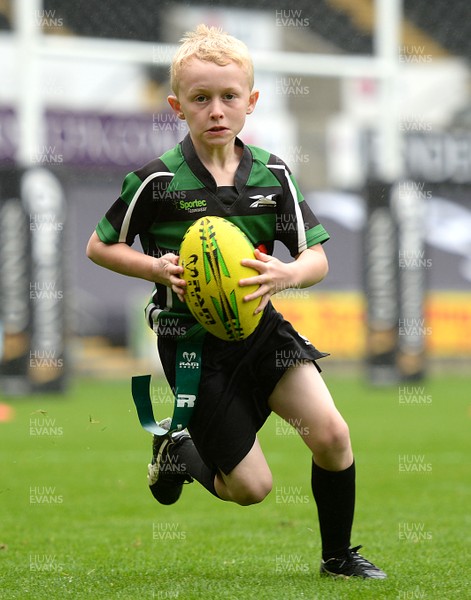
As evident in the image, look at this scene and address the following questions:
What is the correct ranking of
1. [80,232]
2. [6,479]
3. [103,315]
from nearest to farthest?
[6,479] → [103,315] → [80,232]

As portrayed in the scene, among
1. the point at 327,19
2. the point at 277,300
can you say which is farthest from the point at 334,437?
the point at 327,19

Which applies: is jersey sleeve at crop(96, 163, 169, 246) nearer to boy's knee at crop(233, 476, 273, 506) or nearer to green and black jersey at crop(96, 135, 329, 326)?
green and black jersey at crop(96, 135, 329, 326)

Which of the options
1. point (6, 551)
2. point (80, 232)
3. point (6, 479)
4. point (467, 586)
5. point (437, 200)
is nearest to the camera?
point (467, 586)

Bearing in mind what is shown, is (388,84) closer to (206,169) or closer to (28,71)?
(28,71)

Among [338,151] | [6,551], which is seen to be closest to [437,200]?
[338,151]

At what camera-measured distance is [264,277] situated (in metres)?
3.55

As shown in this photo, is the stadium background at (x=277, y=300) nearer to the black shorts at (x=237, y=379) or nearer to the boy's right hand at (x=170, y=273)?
the black shorts at (x=237, y=379)

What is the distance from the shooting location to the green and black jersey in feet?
12.3

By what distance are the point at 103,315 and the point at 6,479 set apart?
1215cm

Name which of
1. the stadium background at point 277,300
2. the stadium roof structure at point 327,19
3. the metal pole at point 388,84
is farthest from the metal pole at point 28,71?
the metal pole at point 388,84

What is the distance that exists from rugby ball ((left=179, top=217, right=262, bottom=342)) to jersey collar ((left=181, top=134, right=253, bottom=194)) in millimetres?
205

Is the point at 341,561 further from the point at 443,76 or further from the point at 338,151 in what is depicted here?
the point at 443,76

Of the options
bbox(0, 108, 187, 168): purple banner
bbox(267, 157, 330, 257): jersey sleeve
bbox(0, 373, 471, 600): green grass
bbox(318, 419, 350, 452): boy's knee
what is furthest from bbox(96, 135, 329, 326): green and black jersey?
bbox(0, 108, 187, 168): purple banner

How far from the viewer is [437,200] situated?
2234 cm
